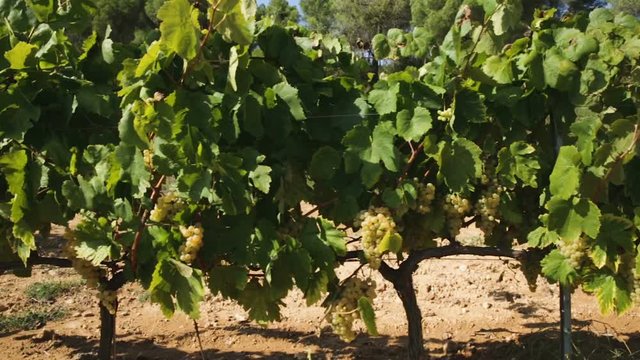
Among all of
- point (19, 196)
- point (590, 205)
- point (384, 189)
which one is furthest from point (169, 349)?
point (590, 205)

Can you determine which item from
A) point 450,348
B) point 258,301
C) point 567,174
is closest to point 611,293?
point 567,174

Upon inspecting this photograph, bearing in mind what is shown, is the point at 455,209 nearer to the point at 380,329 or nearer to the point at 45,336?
the point at 380,329

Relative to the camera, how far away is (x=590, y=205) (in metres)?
2.32

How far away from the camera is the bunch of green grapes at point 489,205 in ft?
8.34

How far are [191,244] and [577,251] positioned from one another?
147 cm

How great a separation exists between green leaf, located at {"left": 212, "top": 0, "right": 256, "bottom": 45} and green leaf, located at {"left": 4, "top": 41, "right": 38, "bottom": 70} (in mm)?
772

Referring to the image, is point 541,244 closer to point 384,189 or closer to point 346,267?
point 384,189

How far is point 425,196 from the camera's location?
2.46m

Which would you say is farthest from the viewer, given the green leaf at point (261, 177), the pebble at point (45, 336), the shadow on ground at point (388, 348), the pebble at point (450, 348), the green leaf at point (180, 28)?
the pebble at point (45, 336)

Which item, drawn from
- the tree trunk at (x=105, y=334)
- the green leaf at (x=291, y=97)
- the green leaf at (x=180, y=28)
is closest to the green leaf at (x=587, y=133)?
the green leaf at (x=291, y=97)

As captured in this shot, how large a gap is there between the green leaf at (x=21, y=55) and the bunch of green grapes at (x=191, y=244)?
851 mm

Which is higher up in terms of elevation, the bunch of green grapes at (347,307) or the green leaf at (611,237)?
the green leaf at (611,237)

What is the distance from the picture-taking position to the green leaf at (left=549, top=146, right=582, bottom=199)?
90.8 inches

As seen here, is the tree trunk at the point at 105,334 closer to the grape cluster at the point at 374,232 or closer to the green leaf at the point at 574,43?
the grape cluster at the point at 374,232
